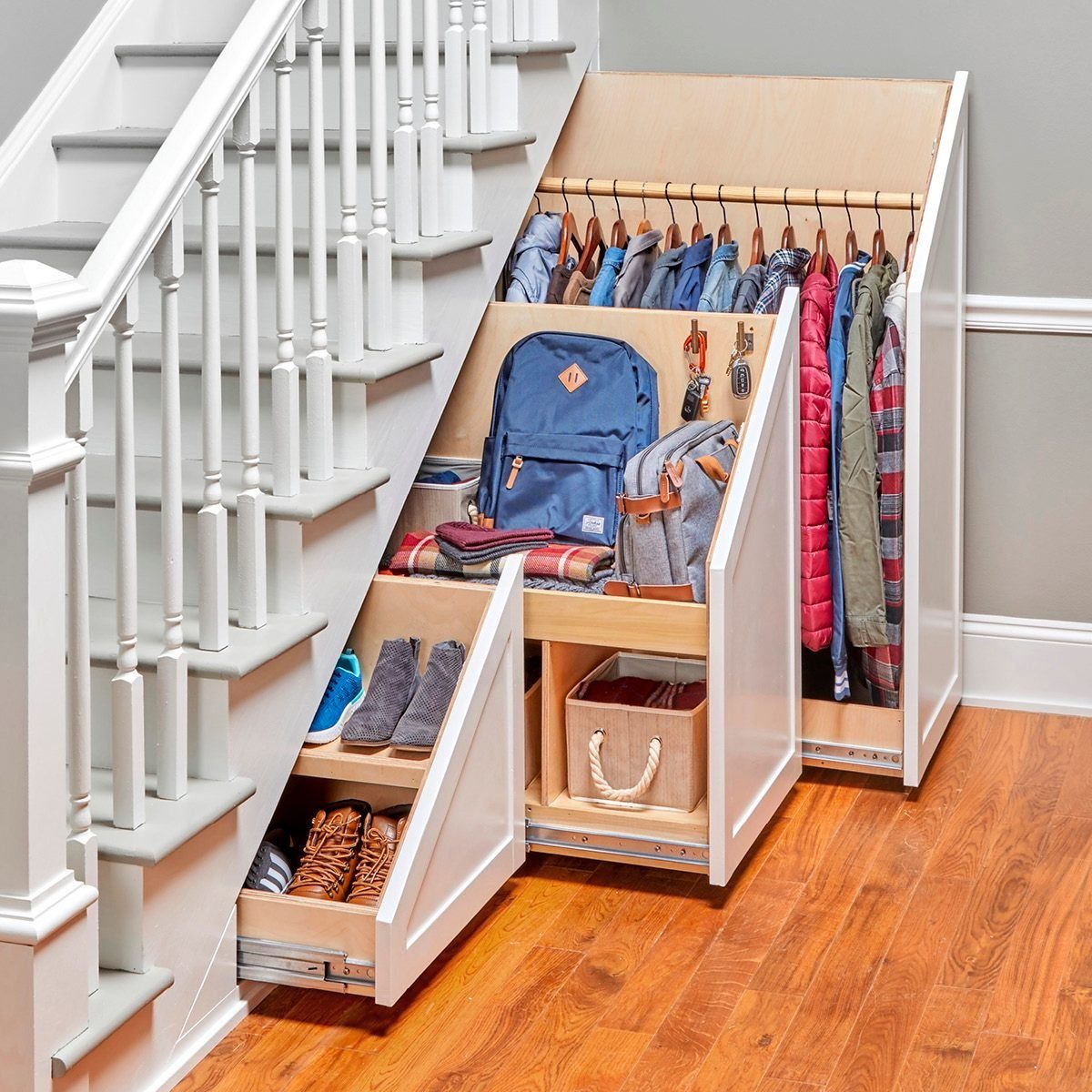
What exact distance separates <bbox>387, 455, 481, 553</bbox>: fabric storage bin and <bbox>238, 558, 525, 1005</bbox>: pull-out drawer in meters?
0.34

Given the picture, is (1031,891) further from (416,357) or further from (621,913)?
(416,357)

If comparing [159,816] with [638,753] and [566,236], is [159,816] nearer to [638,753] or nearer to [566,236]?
[638,753]

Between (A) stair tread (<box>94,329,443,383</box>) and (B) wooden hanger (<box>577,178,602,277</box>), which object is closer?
(A) stair tread (<box>94,329,443,383</box>)

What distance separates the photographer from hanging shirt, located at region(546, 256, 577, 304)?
3240 millimetres

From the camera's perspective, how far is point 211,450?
2.22 m

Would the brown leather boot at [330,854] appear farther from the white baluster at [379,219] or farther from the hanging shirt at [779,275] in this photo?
the hanging shirt at [779,275]

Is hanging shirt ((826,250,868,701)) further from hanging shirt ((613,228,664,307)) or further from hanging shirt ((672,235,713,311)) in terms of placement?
hanging shirt ((613,228,664,307))

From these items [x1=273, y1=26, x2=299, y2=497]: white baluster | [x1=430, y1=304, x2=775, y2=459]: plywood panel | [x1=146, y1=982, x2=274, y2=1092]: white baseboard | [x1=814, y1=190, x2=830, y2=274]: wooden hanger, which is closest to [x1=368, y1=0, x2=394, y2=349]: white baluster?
[x1=273, y1=26, x2=299, y2=497]: white baluster

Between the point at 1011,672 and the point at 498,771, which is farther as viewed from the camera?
the point at 1011,672

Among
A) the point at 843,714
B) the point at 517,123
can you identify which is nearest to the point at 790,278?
the point at 517,123

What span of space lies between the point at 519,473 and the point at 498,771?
0.66 metres

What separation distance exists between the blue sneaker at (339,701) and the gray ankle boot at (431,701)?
0.35ft

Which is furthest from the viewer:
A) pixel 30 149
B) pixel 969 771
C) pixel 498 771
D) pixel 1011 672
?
pixel 1011 672

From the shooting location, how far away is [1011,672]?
3607 mm
